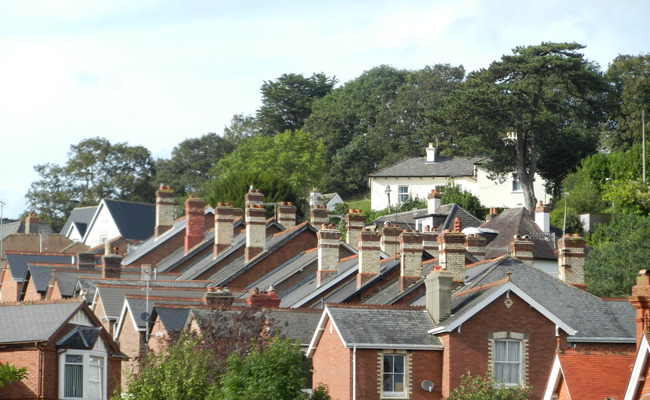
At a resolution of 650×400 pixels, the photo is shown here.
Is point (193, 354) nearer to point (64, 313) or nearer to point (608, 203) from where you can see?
point (64, 313)

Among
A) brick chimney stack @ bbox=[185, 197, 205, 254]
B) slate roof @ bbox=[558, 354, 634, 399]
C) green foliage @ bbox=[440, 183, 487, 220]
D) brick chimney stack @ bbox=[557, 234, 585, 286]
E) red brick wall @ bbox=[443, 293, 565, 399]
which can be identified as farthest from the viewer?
green foliage @ bbox=[440, 183, 487, 220]

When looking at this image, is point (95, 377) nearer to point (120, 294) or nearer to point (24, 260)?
point (120, 294)

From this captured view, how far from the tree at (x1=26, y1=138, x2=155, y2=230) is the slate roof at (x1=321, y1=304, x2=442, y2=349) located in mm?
102842

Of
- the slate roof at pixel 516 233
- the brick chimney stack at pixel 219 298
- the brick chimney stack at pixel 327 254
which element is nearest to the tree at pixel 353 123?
the slate roof at pixel 516 233

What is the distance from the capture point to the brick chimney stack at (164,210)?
7956 cm

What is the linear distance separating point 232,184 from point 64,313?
60.0m

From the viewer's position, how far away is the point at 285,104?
505 feet

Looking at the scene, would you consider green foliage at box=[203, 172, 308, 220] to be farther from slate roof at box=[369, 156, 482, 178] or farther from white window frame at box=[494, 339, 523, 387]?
white window frame at box=[494, 339, 523, 387]

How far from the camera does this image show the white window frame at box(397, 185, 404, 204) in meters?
120

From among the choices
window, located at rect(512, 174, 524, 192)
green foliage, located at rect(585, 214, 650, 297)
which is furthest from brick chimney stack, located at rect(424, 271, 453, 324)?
window, located at rect(512, 174, 524, 192)

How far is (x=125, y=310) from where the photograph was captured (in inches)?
2152

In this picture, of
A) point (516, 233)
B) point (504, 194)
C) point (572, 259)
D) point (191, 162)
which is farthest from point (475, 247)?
point (191, 162)

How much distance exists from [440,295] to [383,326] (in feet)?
6.55

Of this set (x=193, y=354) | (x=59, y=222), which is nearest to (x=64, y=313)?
(x=193, y=354)
